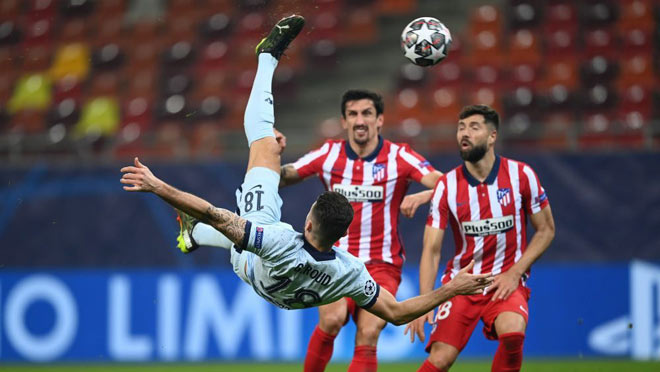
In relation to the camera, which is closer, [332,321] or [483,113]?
[483,113]

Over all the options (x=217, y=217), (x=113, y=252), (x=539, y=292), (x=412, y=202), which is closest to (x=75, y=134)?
(x=113, y=252)

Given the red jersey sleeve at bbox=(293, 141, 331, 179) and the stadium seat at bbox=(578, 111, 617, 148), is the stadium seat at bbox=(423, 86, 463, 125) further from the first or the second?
the red jersey sleeve at bbox=(293, 141, 331, 179)

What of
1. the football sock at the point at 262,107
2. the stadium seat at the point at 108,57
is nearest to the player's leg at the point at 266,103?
the football sock at the point at 262,107

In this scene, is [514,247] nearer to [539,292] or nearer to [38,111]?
[539,292]

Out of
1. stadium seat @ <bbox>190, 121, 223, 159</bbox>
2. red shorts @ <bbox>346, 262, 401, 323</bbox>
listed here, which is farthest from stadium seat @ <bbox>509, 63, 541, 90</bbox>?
red shorts @ <bbox>346, 262, 401, 323</bbox>

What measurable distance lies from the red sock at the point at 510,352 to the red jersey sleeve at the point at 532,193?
0.97 metres

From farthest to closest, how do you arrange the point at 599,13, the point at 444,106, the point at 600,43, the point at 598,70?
1. the point at 599,13
2. the point at 600,43
3. the point at 444,106
4. the point at 598,70

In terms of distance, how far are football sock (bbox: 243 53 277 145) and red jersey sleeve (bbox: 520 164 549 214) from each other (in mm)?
1896

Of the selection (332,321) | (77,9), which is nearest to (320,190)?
(332,321)

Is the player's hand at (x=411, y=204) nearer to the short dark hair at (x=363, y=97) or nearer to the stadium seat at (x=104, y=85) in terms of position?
the short dark hair at (x=363, y=97)

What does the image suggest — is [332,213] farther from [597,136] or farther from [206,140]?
[206,140]

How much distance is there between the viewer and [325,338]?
23.1ft

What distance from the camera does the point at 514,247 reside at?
6945 mm

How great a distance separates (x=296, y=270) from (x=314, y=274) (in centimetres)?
13
